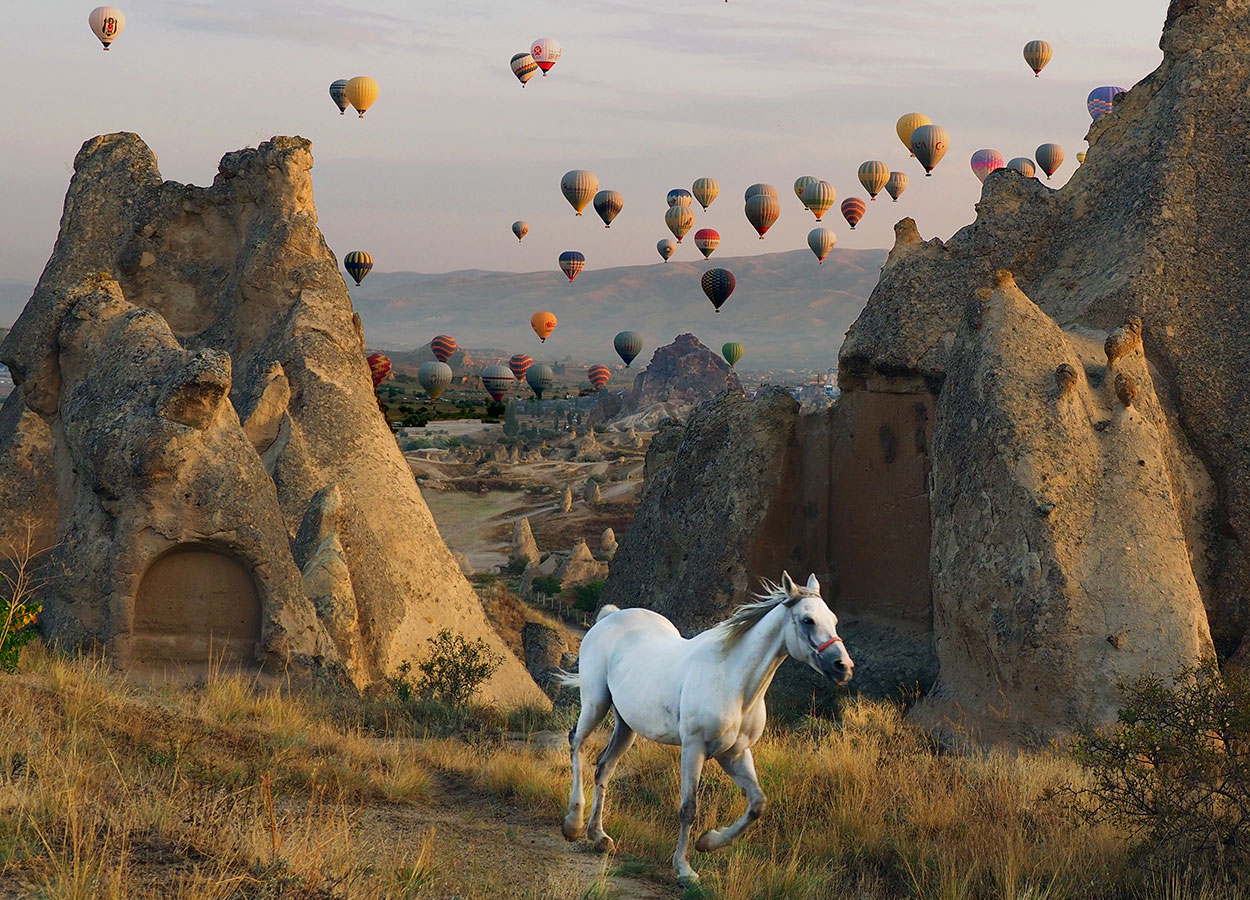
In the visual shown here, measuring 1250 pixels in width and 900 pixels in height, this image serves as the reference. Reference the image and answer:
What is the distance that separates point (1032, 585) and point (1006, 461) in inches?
47.3

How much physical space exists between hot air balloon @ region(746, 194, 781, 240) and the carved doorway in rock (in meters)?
62.3

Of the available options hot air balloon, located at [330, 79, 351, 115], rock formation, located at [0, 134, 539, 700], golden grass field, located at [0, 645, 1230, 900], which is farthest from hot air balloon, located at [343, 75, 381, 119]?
golden grass field, located at [0, 645, 1230, 900]

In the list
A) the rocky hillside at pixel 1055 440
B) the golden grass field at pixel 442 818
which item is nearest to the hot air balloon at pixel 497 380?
the rocky hillside at pixel 1055 440

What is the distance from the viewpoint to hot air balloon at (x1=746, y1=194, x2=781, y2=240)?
74375mm

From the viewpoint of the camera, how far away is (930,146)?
197 feet

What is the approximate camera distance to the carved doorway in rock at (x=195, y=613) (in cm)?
1249

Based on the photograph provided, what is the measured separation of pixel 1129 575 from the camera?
37.5ft

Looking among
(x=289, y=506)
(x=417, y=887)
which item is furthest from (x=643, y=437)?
(x=417, y=887)

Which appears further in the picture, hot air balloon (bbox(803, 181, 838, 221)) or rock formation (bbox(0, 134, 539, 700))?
hot air balloon (bbox(803, 181, 838, 221))

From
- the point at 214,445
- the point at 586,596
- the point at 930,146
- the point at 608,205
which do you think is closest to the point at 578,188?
the point at 608,205

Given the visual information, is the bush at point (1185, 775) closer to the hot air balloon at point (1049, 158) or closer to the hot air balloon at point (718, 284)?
the hot air balloon at point (718, 284)

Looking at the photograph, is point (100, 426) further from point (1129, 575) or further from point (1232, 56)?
point (1232, 56)

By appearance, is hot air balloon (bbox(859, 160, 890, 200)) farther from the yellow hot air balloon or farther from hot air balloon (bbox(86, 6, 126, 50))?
hot air balloon (bbox(86, 6, 126, 50))

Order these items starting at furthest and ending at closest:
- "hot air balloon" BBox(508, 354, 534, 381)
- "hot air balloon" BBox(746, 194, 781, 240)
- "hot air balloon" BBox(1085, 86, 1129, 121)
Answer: "hot air balloon" BBox(508, 354, 534, 381) → "hot air balloon" BBox(746, 194, 781, 240) → "hot air balloon" BBox(1085, 86, 1129, 121)
